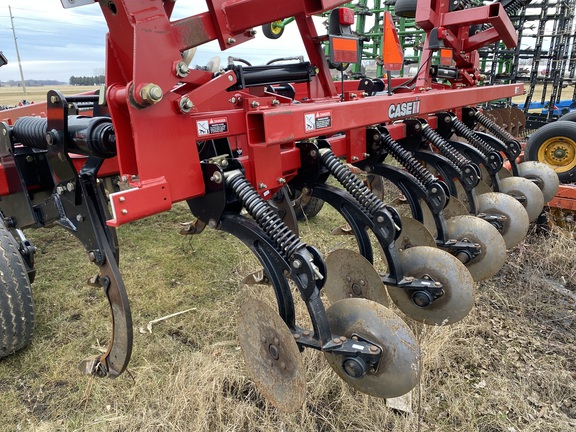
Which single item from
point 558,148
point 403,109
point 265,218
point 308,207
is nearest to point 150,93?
point 265,218

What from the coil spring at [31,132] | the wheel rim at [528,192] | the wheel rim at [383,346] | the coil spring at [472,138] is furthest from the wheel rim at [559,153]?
the coil spring at [31,132]

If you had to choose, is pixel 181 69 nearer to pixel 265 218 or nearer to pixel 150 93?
pixel 150 93

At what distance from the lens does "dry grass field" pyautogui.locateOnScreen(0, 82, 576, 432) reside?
2.07 m

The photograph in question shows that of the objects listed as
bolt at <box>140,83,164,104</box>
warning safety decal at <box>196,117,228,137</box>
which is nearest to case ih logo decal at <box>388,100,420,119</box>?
warning safety decal at <box>196,117,228,137</box>

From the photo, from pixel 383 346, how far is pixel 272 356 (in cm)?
41

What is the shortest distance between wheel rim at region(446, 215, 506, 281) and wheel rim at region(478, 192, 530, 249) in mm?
365

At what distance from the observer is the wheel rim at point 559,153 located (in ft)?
13.8

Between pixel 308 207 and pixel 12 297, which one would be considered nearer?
pixel 12 297

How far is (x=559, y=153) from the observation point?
168 inches

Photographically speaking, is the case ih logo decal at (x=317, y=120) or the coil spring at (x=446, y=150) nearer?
the case ih logo decal at (x=317, y=120)

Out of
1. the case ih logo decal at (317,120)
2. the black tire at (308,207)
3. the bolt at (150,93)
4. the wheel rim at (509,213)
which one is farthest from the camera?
the black tire at (308,207)

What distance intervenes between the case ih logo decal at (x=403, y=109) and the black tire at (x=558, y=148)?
2.18 m

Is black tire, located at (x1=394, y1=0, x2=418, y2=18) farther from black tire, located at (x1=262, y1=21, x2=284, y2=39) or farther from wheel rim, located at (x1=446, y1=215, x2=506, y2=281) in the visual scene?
wheel rim, located at (x1=446, y1=215, x2=506, y2=281)

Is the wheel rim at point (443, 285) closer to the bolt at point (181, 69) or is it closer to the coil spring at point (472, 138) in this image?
the bolt at point (181, 69)
